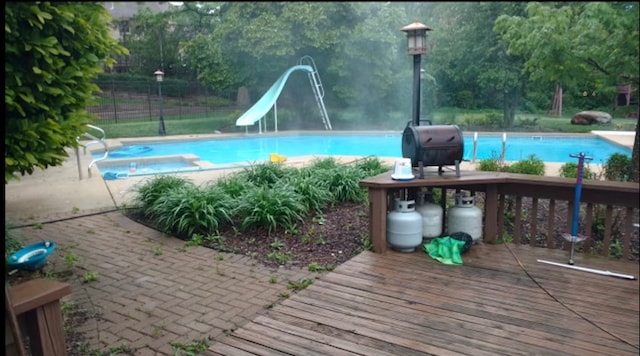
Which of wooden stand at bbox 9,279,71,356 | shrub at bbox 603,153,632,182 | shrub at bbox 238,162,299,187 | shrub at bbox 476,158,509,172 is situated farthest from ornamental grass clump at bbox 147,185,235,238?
shrub at bbox 603,153,632,182

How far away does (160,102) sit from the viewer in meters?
4.96

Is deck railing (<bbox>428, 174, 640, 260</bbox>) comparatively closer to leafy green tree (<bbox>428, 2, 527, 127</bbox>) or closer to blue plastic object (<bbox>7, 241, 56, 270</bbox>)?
blue plastic object (<bbox>7, 241, 56, 270</bbox>)

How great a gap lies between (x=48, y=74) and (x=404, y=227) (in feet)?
7.29

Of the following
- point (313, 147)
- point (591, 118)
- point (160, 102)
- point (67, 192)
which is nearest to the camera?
point (160, 102)

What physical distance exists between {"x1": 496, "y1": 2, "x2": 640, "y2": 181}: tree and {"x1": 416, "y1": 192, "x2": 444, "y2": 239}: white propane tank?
4.65 ft

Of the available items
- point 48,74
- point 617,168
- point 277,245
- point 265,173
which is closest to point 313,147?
point 265,173

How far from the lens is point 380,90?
1280 cm

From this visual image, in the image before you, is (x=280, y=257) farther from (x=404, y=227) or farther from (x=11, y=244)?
(x=11, y=244)

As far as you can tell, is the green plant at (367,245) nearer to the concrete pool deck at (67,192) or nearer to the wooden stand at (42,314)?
the wooden stand at (42,314)

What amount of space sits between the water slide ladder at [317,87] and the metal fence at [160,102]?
5.63 ft

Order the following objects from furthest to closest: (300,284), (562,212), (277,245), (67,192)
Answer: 1. (67,192)
2. (562,212)
3. (277,245)
4. (300,284)

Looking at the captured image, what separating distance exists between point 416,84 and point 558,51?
1.49 metres

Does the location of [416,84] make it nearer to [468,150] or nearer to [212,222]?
[212,222]

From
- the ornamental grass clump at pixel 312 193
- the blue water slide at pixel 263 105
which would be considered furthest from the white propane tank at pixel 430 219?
the blue water slide at pixel 263 105
